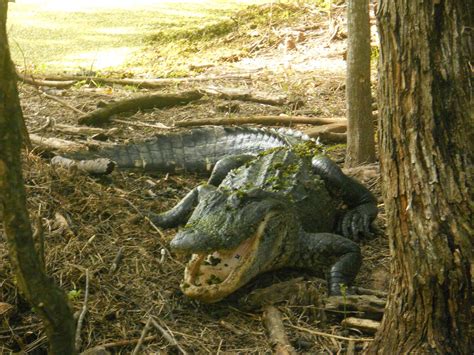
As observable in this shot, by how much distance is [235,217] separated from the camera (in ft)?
11.3

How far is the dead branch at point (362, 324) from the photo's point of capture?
297cm

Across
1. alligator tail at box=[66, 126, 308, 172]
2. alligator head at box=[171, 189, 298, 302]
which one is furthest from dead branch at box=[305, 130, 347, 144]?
alligator head at box=[171, 189, 298, 302]

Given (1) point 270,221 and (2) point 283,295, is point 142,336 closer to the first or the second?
(2) point 283,295

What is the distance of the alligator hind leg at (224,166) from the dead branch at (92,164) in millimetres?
794

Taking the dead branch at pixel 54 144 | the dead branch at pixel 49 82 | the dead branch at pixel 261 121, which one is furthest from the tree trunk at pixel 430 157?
the dead branch at pixel 49 82

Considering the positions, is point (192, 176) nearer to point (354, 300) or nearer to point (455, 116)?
point (354, 300)

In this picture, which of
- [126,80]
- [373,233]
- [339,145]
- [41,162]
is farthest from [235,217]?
[126,80]

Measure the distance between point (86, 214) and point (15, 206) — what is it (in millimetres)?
1822

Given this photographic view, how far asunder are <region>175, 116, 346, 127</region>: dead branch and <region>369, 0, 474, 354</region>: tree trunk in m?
3.59

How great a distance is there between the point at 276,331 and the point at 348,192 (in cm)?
160

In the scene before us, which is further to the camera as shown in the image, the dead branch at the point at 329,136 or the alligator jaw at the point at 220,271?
the dead branch at the point at 329,136

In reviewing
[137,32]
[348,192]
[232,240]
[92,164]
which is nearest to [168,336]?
[232,240]

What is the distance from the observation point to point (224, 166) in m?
4.68

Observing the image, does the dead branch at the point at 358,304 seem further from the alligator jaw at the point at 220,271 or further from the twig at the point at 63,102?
the twig at the point at 63,102
